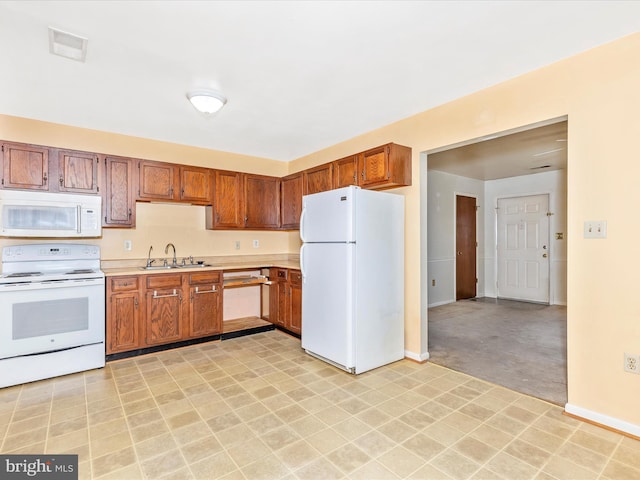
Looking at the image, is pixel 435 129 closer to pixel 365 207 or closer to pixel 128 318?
pixel 365 207

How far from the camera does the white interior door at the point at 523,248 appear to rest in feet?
20.6

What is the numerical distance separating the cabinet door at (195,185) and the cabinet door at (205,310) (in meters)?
1.11

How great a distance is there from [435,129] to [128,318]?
11.8 feet

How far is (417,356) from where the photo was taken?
3350 millimetres

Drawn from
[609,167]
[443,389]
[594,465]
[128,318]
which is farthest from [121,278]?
[609,167]

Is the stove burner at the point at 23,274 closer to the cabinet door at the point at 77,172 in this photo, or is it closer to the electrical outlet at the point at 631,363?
the cabinet door at the point at 77,172

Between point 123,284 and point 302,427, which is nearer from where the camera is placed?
point 302,427

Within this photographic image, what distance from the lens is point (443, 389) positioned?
276 cm

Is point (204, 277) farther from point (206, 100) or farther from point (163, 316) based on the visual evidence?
point (206, 100)

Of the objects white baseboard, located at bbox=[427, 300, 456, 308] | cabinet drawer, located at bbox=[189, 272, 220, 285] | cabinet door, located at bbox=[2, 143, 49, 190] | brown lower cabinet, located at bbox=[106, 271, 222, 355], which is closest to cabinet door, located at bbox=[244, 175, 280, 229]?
cabinet drawer, located at bbox=[189, 272, 220, 285]

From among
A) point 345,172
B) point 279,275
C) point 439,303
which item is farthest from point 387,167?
point 439,303

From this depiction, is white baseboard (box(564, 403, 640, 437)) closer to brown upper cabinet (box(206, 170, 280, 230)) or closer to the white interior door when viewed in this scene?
brown upper cabinet (box(206, 170, 280, 230))

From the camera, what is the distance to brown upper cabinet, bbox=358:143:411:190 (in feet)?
10.8

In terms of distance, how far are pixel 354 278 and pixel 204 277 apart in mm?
1871
